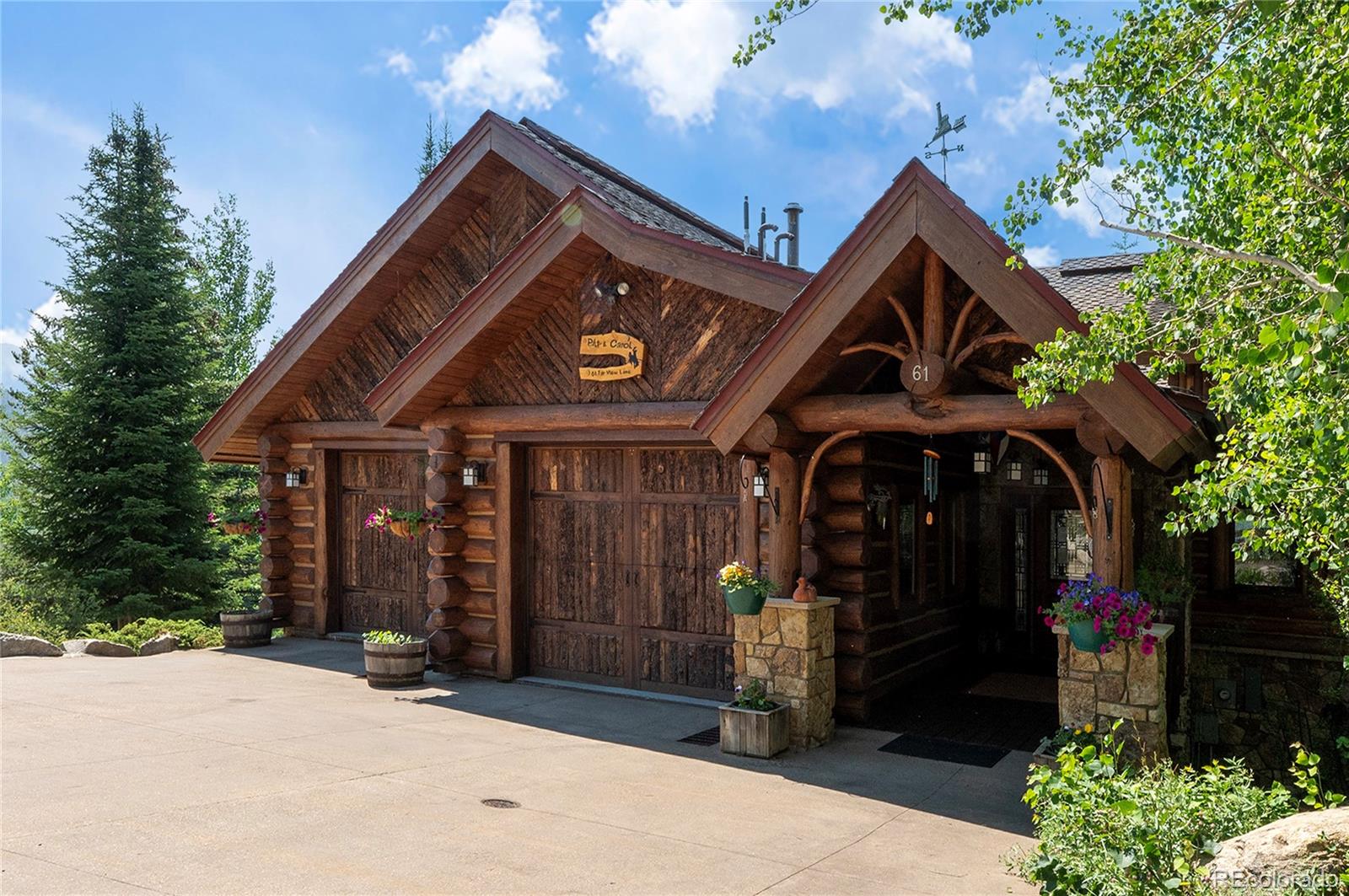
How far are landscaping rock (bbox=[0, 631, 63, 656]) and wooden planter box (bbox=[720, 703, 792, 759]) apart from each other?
10.1 m

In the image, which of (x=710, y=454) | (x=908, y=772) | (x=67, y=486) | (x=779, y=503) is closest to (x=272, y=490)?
(x=67, y=486)

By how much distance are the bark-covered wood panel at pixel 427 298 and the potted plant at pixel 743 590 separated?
640cm

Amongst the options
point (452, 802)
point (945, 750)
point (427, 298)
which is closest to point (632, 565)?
point (945, 750)

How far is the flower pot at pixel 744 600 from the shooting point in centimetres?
937

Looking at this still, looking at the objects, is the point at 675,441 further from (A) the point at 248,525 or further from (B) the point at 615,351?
(A) the point at 248,525

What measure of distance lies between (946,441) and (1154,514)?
104 inches

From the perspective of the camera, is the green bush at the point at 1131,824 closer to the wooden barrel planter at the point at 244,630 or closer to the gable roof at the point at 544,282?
the gable roof at the point at 544,282

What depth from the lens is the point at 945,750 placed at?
9609 mm

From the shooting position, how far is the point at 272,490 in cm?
1572

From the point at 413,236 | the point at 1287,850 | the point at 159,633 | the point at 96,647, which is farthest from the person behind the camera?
the point at 159,633

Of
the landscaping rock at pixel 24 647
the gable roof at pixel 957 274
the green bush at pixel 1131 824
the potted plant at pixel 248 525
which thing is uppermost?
the gable roof at pixel 957 274

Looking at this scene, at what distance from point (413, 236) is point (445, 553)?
428 cm

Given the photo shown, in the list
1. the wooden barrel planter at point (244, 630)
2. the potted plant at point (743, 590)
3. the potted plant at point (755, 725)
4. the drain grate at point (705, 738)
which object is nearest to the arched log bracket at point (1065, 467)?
the potted plant at point (743, 590)

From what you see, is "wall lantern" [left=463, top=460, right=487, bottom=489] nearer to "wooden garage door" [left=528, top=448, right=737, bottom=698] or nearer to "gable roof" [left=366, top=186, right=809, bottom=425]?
"wooden garage door" [left=528, top=448, right=737, bottom=698]
